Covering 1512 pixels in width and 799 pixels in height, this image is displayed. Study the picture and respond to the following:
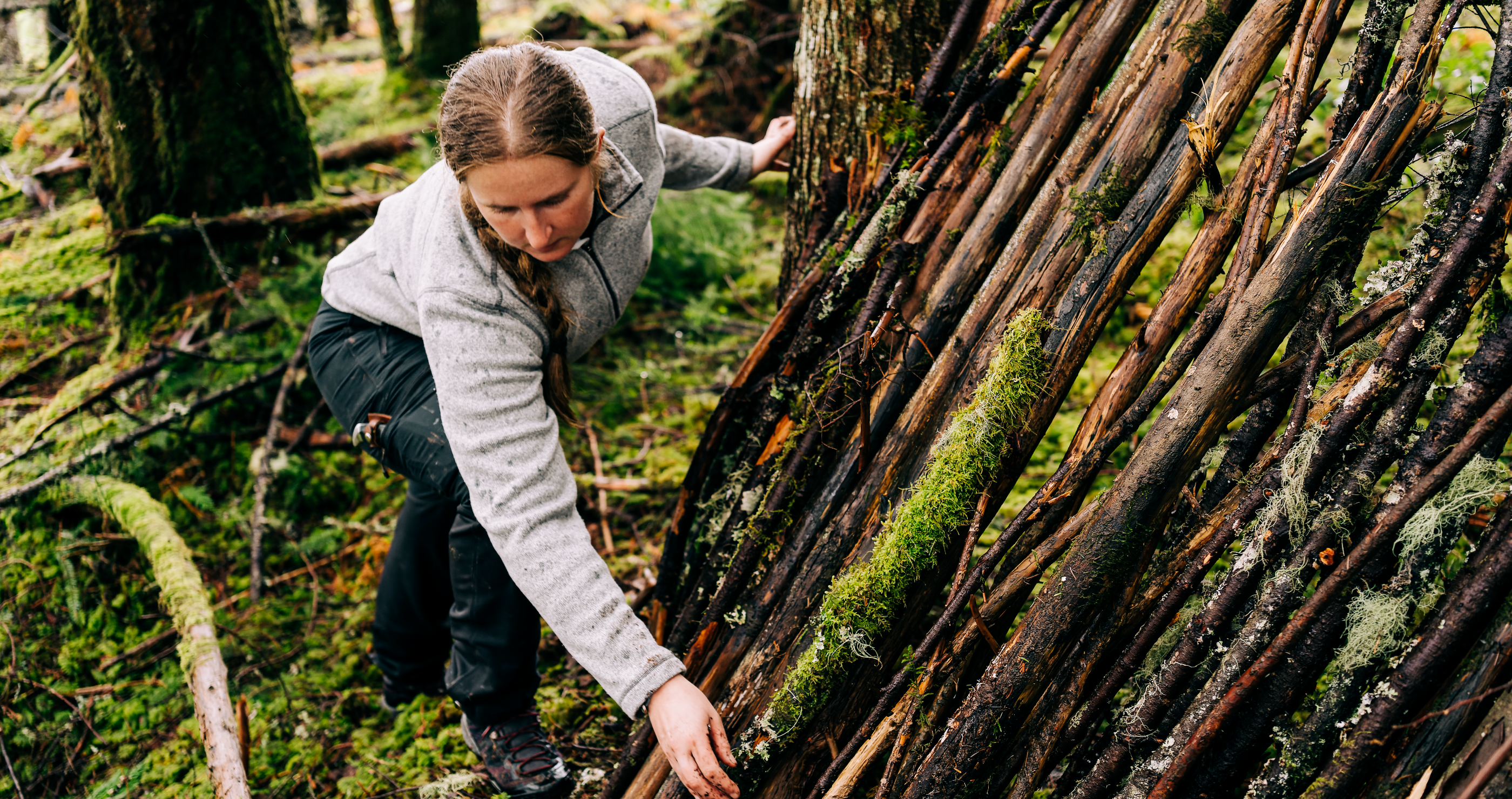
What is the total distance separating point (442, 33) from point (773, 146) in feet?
18.8

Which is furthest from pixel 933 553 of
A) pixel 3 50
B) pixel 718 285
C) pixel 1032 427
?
pixel 3 50

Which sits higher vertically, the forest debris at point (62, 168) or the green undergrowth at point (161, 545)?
A: the forest debris at point (62, 168)

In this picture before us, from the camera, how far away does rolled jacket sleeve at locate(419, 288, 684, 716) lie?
175cm

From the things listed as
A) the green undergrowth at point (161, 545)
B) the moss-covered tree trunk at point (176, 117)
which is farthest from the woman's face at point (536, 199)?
the moss-covered tree trunk at point (176, 117)

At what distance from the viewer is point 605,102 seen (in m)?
2.09

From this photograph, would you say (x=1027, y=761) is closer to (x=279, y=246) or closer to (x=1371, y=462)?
(x=1371, y=462)

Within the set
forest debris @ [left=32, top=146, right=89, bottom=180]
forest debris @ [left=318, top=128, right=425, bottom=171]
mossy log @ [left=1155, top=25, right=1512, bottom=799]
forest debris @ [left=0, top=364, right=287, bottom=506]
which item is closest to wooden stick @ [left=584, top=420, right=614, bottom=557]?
forest debris @ [left=0, top=364, right=287, bottom=506]

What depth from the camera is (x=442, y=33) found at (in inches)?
276

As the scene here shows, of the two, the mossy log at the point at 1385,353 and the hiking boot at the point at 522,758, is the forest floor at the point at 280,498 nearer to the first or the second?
the hiking boot at the point at 522,758

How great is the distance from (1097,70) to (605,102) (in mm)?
1198

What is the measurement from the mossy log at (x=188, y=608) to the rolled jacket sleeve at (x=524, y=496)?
1.16 meters

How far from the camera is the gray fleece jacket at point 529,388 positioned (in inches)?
69.2

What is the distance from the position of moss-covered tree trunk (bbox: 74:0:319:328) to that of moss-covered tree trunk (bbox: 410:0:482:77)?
299 centimetres

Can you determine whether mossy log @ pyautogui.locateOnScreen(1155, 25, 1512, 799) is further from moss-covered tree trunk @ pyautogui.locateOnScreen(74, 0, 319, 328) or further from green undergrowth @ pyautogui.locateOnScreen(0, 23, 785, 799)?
moss-covered tree trunk @ pyautogui.locateOnScreen(74, 0, 319, 328)
